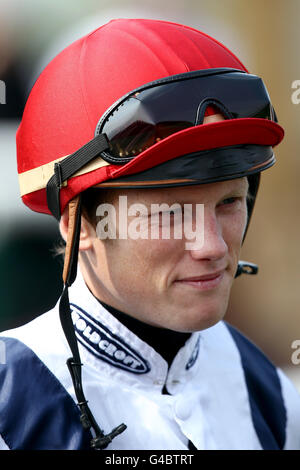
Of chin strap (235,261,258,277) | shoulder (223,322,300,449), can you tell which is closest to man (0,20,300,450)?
shoulder (223,322,300,449)

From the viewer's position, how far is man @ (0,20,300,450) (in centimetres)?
133

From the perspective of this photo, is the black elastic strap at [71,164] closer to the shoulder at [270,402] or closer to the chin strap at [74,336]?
the chin strap at [74,336]

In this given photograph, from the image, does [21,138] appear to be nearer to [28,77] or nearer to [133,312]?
[133,312]

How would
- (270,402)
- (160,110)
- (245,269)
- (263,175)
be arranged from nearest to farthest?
(160,110), (270,402), (245,269), (263,175)

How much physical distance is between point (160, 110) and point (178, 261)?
0.37 m

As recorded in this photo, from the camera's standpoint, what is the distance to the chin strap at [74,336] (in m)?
1.36

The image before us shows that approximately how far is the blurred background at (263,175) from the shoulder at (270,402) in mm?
1590

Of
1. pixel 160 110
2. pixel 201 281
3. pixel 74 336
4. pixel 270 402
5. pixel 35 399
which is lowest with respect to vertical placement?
pixel 270 402

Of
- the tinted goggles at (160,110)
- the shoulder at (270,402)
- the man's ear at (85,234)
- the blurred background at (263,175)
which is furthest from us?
the blurred background at (263,175)

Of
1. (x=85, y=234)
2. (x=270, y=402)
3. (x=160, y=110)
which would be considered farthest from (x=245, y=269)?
(x=160, y=110)

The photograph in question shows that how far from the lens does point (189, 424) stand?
1563 mm

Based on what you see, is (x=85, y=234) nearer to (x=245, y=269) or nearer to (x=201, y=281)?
(x=201, y=281)

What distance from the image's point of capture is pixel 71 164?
1.40 meters

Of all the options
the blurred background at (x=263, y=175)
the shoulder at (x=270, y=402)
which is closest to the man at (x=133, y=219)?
the shoulder at (x=270, y=402)
